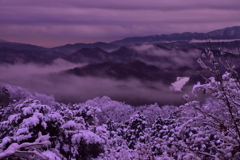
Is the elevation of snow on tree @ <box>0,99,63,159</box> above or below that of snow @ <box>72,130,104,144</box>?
above

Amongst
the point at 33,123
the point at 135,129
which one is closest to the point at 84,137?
the point at 33,123

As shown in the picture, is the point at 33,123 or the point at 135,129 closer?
the point at 33,123

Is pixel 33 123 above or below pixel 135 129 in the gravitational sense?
above

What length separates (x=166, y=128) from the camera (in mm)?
27078

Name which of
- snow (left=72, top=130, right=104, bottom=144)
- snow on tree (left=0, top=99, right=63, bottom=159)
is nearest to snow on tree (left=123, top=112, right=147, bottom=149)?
snow (left=72, top=130, right=104, bottom=144)

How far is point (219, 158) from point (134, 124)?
3253 centimetres

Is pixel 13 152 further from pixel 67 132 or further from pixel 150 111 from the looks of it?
pixel 150 111

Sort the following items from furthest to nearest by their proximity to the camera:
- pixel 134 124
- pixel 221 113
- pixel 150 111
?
pixel 150 111, pixel 134 124, pixel 221 113

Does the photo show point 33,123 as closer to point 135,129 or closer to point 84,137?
point 84,137

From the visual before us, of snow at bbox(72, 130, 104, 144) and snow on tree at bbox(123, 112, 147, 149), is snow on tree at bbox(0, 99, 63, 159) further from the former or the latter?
snow on tree at bbox(123, 112, 147, 149)

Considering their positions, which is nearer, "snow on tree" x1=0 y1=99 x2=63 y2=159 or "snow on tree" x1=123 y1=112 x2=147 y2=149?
"snow on tree" x1=0 y1=99 x2=63 y2=159

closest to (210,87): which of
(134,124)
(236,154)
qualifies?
(236,154)

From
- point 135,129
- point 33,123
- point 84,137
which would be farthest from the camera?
point 135,129

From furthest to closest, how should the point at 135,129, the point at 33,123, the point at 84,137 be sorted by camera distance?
1. the point at 135,129
2. the point at 84,137
3. the point at 33,123
